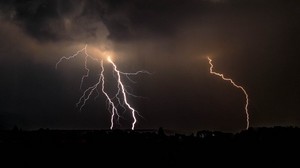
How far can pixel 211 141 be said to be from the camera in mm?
27844

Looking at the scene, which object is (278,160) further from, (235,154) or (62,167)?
(62,167)

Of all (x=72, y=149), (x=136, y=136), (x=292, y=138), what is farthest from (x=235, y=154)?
(x=72, y=149)

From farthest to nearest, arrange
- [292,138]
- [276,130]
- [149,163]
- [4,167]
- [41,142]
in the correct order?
[276,130] < [292,138] < [41,142] < [149,163] < [4,167]

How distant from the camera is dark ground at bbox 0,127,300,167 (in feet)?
75.4

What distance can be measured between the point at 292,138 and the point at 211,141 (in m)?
5.60

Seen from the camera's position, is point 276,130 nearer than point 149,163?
No

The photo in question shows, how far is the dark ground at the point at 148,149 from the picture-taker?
22984 millimetres

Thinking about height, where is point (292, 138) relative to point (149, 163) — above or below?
above

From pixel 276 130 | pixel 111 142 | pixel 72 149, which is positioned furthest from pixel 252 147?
pixel 72 149

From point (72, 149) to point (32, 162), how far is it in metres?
2.84

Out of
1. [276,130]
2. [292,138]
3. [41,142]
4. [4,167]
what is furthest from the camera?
[276,130]

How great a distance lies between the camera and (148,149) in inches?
993

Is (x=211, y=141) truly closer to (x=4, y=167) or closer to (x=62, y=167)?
(x=62, y=167)

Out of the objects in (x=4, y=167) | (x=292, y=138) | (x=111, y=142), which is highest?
(x=292, y=138)
